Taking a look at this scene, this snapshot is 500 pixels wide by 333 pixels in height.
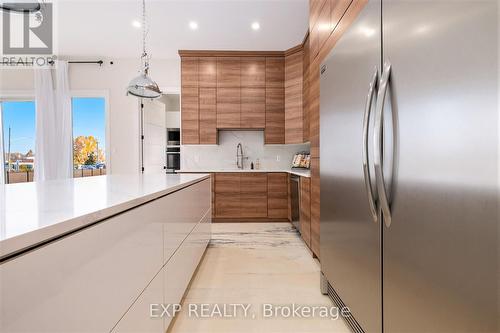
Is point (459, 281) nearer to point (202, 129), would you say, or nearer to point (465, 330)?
point (465, 330)

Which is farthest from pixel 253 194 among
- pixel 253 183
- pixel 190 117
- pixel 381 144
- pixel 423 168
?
pixel 423 168

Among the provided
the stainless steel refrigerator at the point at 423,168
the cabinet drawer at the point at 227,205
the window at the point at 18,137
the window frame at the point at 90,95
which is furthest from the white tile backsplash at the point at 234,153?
the stainless steel refrigerator at the point at 423,168

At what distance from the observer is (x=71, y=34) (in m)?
4.14

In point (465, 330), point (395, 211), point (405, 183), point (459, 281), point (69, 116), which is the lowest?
point (465, 330)

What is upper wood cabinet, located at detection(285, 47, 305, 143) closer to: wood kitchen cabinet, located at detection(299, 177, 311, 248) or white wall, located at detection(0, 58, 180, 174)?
wood kitchen cabinet, located at detection(299, 177, 311, 248)

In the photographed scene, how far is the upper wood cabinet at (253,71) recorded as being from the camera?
4648mm

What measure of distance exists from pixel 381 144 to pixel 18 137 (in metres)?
6.76

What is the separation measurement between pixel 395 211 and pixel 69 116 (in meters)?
5.74

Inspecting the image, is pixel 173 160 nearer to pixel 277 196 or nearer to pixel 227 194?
pixel 227 194

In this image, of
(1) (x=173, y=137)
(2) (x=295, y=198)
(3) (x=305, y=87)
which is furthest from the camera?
(1) (x=173, y=137)

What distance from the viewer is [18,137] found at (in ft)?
17.5

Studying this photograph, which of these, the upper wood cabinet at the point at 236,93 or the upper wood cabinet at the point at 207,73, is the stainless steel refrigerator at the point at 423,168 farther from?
the upper wood cabinet at the point at 207,73

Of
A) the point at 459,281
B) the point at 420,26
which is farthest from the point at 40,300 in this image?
the point at 420,26

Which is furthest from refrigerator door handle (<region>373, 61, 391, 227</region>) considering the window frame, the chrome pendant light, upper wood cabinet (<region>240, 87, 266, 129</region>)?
the window frame
